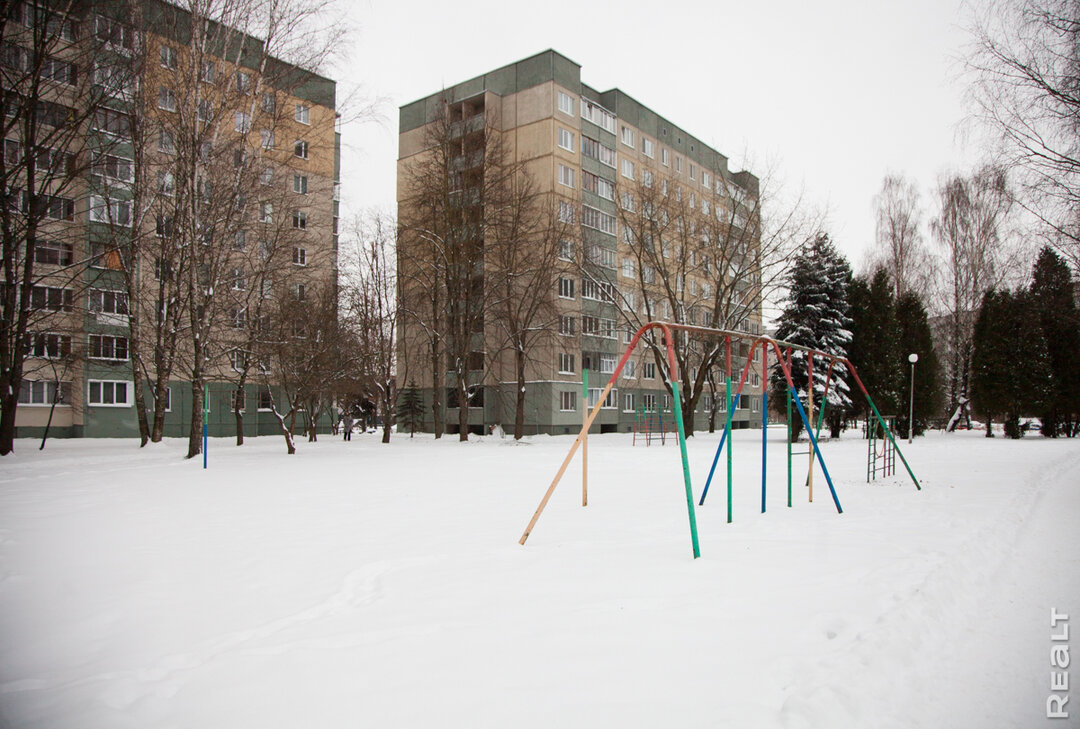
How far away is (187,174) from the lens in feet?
66.7

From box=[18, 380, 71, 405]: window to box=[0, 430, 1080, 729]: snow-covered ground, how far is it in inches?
1074

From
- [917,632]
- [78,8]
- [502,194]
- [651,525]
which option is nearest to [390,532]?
[651,525]

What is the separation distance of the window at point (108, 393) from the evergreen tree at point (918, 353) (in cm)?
Answer: 4190

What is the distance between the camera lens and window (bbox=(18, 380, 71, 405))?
3316 cm

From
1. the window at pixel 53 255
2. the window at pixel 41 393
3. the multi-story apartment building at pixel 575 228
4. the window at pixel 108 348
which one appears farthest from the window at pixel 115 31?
the window at pixel 41 393

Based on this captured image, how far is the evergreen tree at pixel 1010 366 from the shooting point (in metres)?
34.6

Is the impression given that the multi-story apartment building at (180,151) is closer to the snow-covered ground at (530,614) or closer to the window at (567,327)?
the snow-covered ground at (530,614)

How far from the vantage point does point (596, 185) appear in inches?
1912

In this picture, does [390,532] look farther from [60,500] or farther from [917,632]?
[60,500]

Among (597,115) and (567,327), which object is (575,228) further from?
(597,115)

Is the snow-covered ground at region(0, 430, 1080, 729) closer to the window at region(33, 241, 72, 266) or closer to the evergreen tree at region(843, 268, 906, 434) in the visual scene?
the evergreen tree at region(843, 268, 906, 434)

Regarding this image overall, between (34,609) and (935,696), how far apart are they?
647cm

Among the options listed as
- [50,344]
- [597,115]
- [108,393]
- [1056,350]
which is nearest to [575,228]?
[597,115]

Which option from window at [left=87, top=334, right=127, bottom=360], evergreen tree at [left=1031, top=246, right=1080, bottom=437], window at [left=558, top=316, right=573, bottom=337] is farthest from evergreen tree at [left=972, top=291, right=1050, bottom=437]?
window at [left=87, top=334, right=127, bottom=360]
